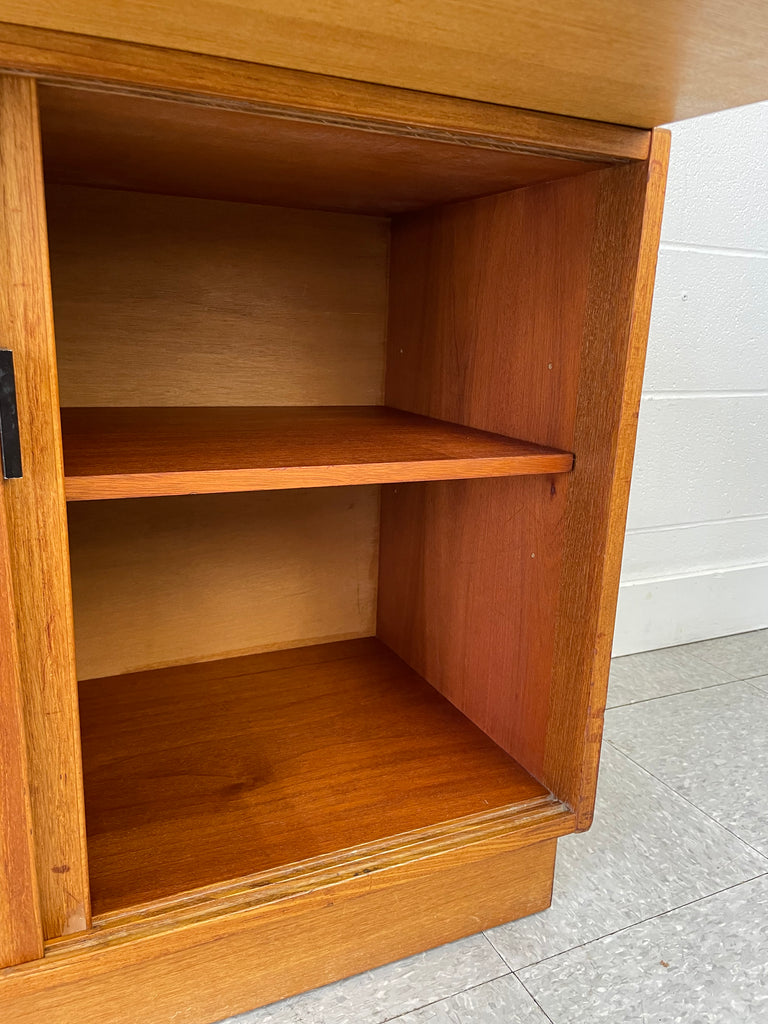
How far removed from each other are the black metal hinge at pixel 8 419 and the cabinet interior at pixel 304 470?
0.06 metres

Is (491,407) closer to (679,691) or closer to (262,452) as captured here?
(262,452)

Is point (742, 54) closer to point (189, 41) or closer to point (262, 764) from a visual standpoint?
point (189, 41)

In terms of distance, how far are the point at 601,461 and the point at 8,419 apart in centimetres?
53

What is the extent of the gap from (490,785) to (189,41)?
0.77 meters

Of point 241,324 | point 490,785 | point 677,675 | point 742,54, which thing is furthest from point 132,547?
point 677,675

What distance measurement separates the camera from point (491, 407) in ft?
3.06

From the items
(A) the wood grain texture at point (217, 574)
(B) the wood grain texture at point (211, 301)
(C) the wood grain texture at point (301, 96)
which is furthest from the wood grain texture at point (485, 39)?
(A) the wood grain texture at point (217, 574)

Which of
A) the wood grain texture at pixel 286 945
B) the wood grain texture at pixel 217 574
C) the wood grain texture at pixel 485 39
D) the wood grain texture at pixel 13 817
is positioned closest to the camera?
the wood grain texture at pixel 485 39

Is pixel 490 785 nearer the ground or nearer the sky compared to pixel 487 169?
nearer the ground

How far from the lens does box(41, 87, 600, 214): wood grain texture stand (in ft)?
1.92

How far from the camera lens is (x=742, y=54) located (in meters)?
0.51

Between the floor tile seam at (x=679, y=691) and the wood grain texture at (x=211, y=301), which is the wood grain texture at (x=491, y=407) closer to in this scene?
the wood grain texture at (x=211, y=301)

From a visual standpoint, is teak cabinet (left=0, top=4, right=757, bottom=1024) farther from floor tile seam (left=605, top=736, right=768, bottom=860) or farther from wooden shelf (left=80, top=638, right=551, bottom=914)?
floor tile seam (left=605, top=736, right=768, bottom=860)

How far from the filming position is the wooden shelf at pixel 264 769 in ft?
2.52
